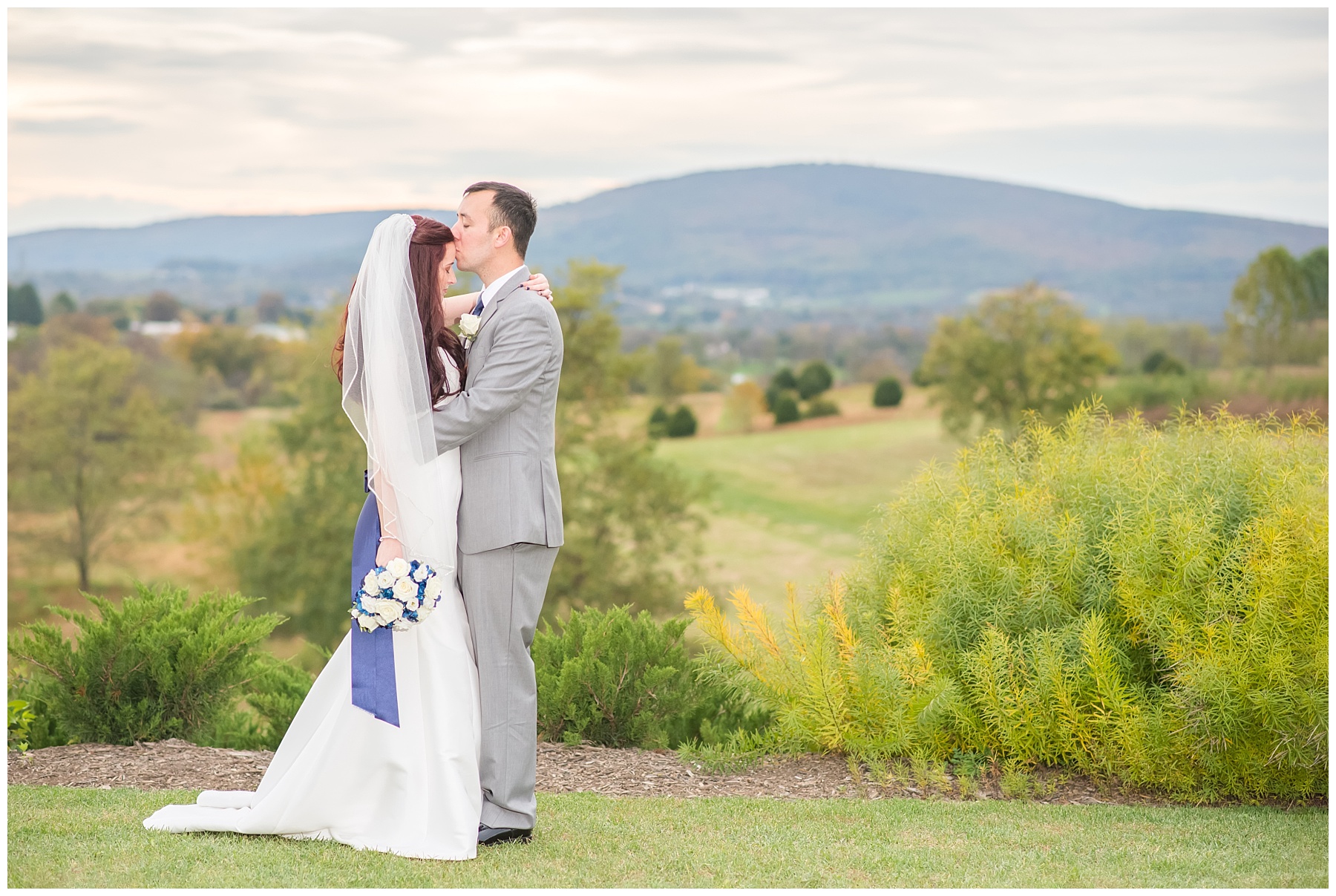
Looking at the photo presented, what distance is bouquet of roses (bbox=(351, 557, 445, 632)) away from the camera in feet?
11.8

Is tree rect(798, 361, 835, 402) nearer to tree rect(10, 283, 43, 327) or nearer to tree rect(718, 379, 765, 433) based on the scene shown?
tree rect(718, 379, 765, 433)

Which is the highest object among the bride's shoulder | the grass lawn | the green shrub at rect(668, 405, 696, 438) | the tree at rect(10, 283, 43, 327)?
the tree at rect(10, 283, 43, 327)

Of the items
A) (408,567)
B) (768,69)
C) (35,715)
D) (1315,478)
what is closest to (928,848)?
(408,567)

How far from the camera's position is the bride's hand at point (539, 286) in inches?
152

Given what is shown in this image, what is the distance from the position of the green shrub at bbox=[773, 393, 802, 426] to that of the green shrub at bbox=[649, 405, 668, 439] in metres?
6.78

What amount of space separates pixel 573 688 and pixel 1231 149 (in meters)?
51.1

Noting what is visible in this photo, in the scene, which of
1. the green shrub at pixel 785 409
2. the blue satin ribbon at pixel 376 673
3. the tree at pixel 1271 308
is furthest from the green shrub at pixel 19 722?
the tree at pixel 1271 308

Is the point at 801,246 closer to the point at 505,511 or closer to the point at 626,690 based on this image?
the point at 626,690

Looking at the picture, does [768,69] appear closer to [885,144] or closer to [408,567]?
[885,144]

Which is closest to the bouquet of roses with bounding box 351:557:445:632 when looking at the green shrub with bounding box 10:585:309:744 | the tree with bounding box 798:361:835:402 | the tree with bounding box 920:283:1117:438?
the green shrub with bounding box 10:585:309:744

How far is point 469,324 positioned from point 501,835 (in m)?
1.64

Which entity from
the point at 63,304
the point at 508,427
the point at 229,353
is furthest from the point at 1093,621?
the point at 63,304

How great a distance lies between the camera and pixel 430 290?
3.74m

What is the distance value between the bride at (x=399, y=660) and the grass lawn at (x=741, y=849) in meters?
0.10
